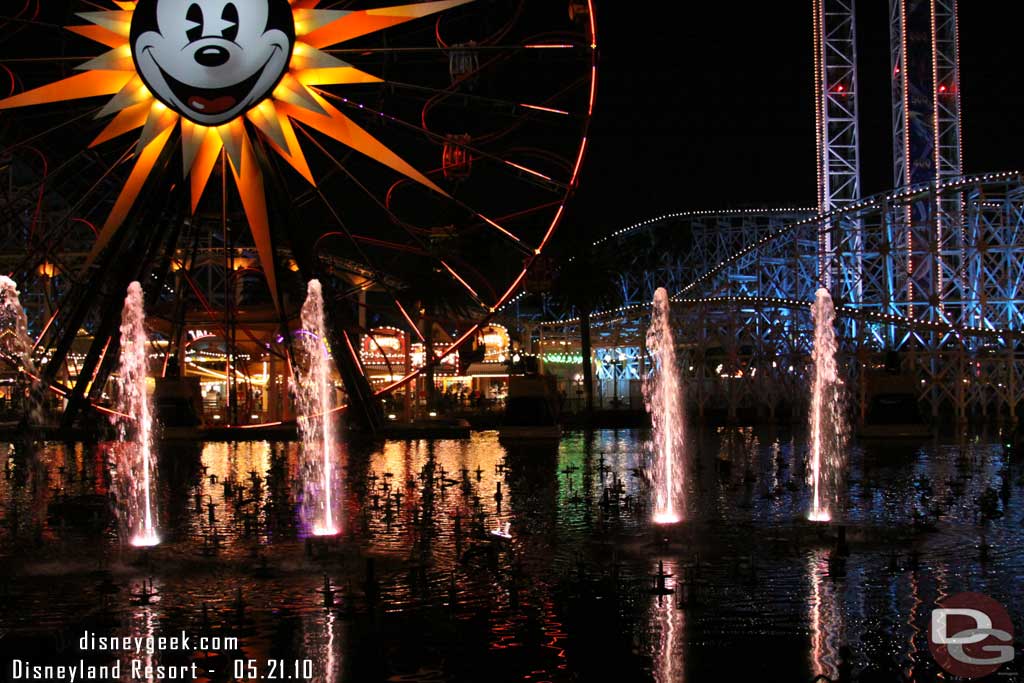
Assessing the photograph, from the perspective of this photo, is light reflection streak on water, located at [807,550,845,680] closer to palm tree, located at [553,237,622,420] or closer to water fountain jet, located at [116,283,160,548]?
water fountain jet, located at [116,283,160,548]

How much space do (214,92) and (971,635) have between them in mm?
17176

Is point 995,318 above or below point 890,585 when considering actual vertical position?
above

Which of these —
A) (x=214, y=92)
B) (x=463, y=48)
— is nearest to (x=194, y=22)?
(x=214, y=92)

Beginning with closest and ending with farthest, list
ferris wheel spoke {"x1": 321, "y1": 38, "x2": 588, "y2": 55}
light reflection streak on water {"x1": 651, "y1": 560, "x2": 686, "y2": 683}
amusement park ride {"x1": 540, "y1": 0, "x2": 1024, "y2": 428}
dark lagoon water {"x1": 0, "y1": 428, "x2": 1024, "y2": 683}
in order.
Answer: light reflection streak on water {"x1": 651, "y1": 560, "x2": 686, "y2": 683} → dark lagoon water {"x1": 0, "y1": 428, "x2": 1024, "y2": 683} → ferris wheel spoke {"x1": 321, "y1": 38, "x2": 588, "y2": 55} → amusement park ride {"x1": 540, "y1": 0, "x2": 1024, "y2": 428}

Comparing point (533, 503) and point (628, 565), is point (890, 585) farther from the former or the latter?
point (533, 503)

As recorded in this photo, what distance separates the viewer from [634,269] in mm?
91812

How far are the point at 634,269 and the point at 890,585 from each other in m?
75.2

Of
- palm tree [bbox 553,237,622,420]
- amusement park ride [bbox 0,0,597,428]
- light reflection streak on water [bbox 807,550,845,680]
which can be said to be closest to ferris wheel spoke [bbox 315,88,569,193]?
amusement park ride [bbox 0,0,597,428]

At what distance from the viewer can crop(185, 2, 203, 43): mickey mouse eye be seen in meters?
25.5

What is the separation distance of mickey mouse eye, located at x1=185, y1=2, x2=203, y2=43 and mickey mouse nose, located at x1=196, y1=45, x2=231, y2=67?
10.4 inches

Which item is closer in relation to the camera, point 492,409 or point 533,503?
point 533,503

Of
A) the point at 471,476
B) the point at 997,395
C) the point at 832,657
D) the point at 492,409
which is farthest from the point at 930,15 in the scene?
the point at 832,657

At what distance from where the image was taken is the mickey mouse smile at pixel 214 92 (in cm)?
2572

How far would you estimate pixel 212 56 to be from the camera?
2564cm
